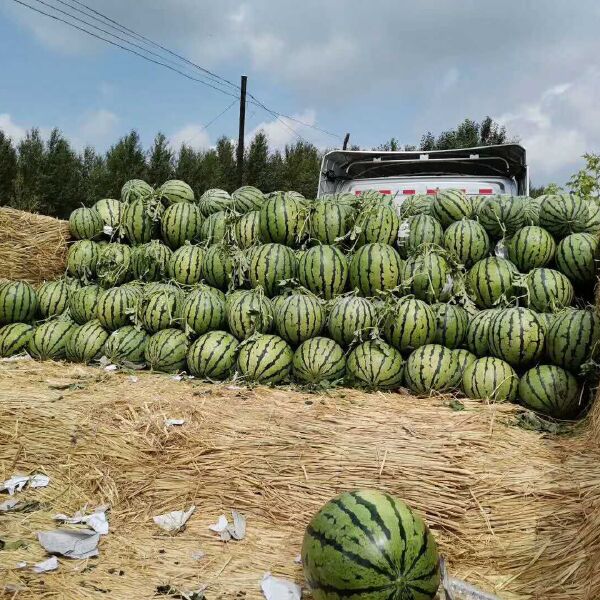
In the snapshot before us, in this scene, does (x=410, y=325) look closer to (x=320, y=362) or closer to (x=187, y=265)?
(x=320, y=362)

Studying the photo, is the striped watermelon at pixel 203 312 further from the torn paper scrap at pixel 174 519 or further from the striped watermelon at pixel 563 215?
the striped watermelon at pixel 563 215

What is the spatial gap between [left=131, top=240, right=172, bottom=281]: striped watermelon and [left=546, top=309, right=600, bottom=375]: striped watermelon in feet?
11.2

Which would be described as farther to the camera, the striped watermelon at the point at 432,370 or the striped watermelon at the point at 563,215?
the striped watermelon at the point at 563,215

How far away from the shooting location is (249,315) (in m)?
4.64

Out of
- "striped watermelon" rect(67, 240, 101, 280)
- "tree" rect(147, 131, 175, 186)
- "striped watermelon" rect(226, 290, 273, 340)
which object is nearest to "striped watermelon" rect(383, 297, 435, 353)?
"striped watermelon" rect(226, 290, 273, 340)

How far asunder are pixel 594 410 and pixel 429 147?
3146 cm

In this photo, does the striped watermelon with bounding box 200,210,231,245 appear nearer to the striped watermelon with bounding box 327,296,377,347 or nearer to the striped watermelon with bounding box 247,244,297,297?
the striped watermelon with bounding box 247,244,297,297

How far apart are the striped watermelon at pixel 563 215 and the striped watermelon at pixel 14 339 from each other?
473 centimetres

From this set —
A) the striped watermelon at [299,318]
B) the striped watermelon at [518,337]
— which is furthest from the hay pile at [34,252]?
the striped watermelon at [518,337]

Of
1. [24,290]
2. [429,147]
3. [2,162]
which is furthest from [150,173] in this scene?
[24,290]

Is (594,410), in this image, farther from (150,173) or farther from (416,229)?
(150,173)

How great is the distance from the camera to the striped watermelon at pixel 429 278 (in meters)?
4.48

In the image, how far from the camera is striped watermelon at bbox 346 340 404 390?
167 inches

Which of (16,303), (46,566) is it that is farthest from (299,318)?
(16,303)
